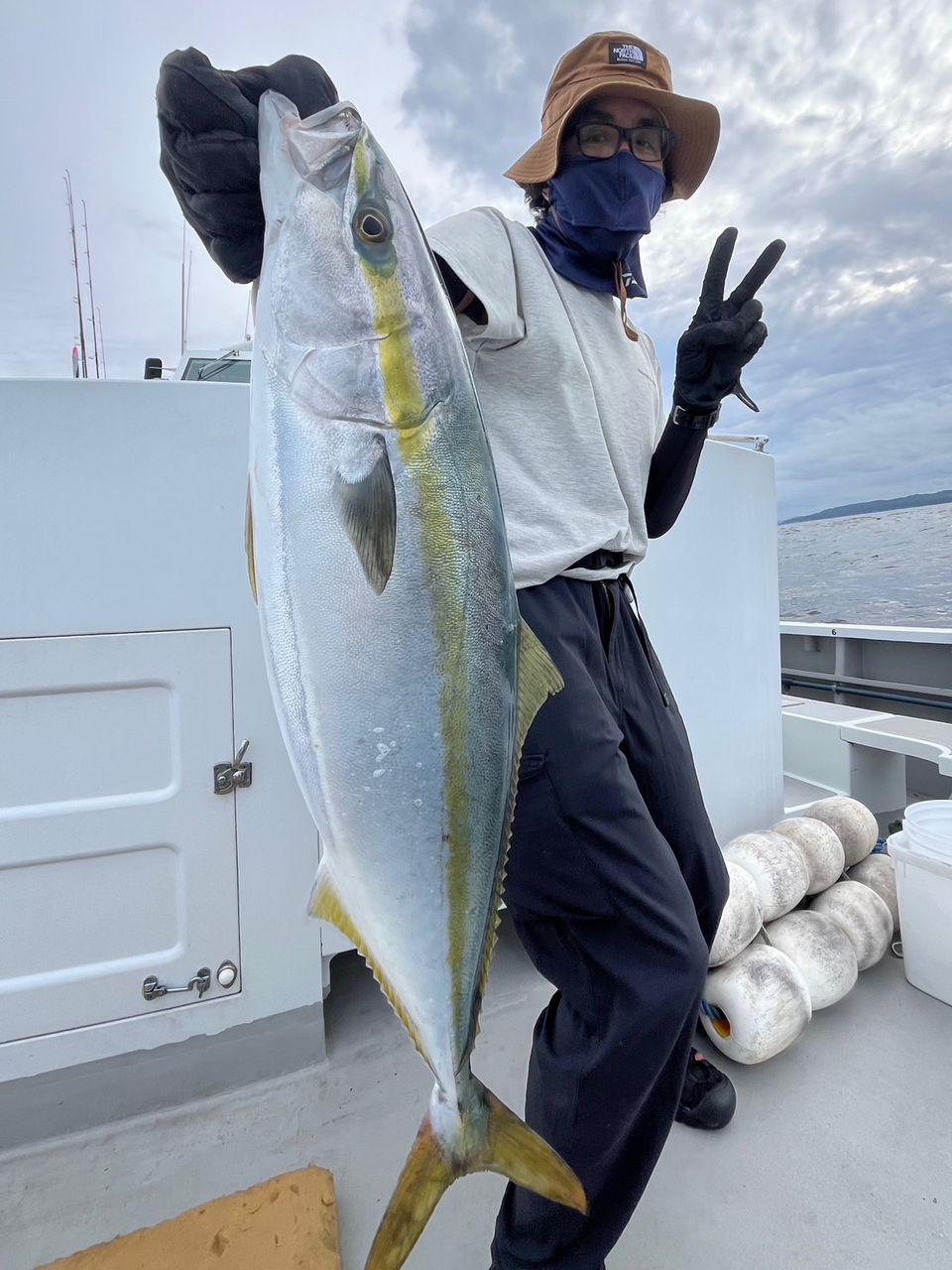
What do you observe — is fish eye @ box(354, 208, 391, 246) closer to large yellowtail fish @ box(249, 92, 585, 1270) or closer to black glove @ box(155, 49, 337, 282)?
large yellowtail fish @ box(249, 92, 585, 1270)

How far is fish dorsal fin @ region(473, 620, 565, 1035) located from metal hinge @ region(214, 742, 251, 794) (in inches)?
→ 45.1

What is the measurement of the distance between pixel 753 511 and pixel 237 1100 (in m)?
3.07

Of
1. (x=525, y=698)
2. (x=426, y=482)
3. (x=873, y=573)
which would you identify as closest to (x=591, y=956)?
(x=525, y=698)

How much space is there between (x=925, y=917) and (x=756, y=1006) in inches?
36.2

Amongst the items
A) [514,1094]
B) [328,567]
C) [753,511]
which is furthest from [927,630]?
[328,567]

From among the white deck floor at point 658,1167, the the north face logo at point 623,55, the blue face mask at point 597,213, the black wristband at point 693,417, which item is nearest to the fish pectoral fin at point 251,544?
the blue face mask at point 597,213

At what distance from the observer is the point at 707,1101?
1950 mm

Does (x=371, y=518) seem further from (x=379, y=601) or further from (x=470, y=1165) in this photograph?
(x=470, y=1165)

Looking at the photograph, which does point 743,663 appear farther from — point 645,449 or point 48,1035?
point 48,1035

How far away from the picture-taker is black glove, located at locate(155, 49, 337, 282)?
999mm

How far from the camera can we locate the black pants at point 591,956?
1137 millimetres

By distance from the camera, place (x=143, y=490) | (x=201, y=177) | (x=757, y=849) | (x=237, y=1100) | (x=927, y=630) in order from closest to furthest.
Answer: (x=201, y=177)
(x=143, y=490)
(x=237, y=1100)
(x=757, y=849)
(x=927, y=630)

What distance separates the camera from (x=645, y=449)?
159cm

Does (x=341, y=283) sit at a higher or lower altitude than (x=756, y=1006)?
higher
